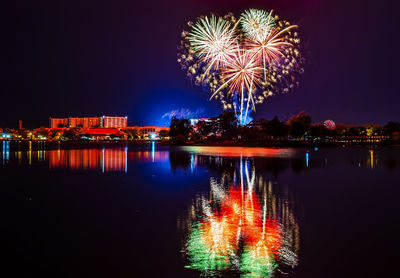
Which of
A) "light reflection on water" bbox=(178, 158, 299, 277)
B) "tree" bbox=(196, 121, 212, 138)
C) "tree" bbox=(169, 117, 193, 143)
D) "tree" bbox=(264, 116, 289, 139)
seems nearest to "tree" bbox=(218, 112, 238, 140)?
"tree" bbox=(264, 116, 289, 139)

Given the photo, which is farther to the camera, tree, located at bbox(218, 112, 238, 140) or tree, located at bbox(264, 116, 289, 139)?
tree, located at bbox(218, 112, 238, 140)

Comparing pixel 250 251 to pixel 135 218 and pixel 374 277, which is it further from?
pixel 135 218

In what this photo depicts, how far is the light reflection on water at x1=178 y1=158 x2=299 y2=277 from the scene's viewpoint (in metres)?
5.46

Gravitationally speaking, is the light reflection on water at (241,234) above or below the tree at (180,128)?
below

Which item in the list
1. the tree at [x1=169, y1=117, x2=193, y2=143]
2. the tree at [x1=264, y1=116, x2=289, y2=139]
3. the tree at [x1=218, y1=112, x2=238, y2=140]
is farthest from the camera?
the tree at [x1=169, y1=117, x2=193, y2=143]

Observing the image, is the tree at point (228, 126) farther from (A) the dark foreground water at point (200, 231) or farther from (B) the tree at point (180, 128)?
(A) the dark foreground water at point (200, 231)

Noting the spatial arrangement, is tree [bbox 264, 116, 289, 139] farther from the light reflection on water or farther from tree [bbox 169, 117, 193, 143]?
the light reflection on water

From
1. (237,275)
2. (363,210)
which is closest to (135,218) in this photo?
(237,275)

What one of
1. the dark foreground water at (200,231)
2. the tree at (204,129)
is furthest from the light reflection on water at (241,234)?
the tree at (204,129)

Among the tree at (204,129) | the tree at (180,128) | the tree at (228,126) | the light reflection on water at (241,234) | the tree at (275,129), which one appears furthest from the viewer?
the tree at (180,128)

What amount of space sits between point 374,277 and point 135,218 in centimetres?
552

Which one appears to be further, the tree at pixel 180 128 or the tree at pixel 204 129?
the tree at pixel 180 128

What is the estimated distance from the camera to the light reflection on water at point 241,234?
5461 millimetres

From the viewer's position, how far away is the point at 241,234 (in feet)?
23.1
